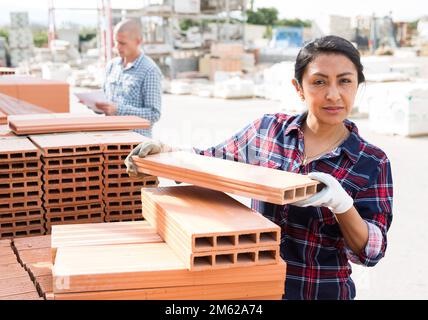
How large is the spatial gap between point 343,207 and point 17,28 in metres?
30.2

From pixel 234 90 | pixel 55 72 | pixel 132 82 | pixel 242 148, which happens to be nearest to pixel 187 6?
pixel 55 72

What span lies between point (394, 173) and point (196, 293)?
7.40 metres

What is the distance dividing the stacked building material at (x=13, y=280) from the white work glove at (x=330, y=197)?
1067mm

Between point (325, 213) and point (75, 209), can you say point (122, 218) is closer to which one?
point (75, 209)

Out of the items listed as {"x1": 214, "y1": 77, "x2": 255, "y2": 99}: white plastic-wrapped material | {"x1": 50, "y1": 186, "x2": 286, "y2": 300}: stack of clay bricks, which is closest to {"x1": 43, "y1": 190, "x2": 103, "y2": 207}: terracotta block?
{"x1": 50, "y1": 186, "x2": 286, "y2": 300}: stack of clay bricks

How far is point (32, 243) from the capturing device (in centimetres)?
267

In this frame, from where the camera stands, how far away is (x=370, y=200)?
2203 millimetres

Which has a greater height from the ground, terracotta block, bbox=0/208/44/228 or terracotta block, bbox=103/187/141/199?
terracotta block, bbox=103/187/141/199

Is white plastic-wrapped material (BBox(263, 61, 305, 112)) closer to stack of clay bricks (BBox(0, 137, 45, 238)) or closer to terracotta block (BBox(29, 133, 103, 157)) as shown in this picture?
terracotta block (BBox(29, 133, 103, 157))

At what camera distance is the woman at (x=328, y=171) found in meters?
2.21

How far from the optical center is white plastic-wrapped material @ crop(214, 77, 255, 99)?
18.5 metres

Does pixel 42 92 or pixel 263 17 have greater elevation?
pixel 263 17

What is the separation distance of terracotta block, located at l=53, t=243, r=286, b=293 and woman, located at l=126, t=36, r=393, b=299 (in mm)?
436

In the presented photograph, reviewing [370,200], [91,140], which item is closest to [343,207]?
[370,200]
